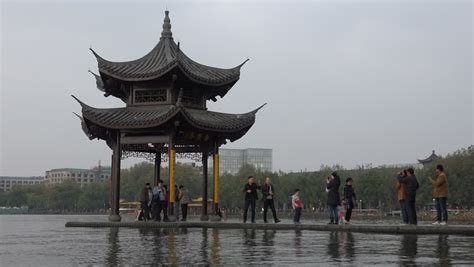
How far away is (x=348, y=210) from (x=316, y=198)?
77.8 metres

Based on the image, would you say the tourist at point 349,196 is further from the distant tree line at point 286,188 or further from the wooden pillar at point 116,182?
the distant tree line at point 286,188

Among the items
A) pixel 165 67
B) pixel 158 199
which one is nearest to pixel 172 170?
pixel 158 199

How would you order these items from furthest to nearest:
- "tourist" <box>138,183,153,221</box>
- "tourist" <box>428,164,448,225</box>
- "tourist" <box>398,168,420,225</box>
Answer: "tourist" <box>138,183,153,221</box> → "tourist" <box>398,168,420,225</box> → "tourist" <box>428,164,448,225</box>

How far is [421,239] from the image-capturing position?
1497 centimetres

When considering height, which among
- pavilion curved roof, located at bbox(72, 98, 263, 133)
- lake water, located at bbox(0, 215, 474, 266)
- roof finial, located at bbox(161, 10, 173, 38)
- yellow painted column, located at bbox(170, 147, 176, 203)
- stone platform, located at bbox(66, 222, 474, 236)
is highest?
roof finial, located at bbox(161, 10, 173, 38)

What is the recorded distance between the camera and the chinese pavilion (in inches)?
Answer: 1068

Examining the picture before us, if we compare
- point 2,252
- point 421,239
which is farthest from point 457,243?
point 2,252

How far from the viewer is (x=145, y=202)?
27.2 meters

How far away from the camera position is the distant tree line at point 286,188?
8019 cm

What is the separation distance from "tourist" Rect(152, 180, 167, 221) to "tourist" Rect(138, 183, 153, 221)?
95cm

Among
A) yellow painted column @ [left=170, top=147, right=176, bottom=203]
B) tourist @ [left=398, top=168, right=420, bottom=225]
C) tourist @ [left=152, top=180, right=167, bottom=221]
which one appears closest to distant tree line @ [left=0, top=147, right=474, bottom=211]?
yellow painted column @ [left=170, top=147, right=176, bottom=203]

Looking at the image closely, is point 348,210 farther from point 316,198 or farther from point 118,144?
point 316,198

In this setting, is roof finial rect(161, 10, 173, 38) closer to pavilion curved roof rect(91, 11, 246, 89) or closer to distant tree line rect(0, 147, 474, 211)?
pavilion curved roof rect(91, 11, 246, 89)

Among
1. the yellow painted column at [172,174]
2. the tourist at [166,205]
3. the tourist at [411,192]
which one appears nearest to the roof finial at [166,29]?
the yellow painted column at [172,174]
